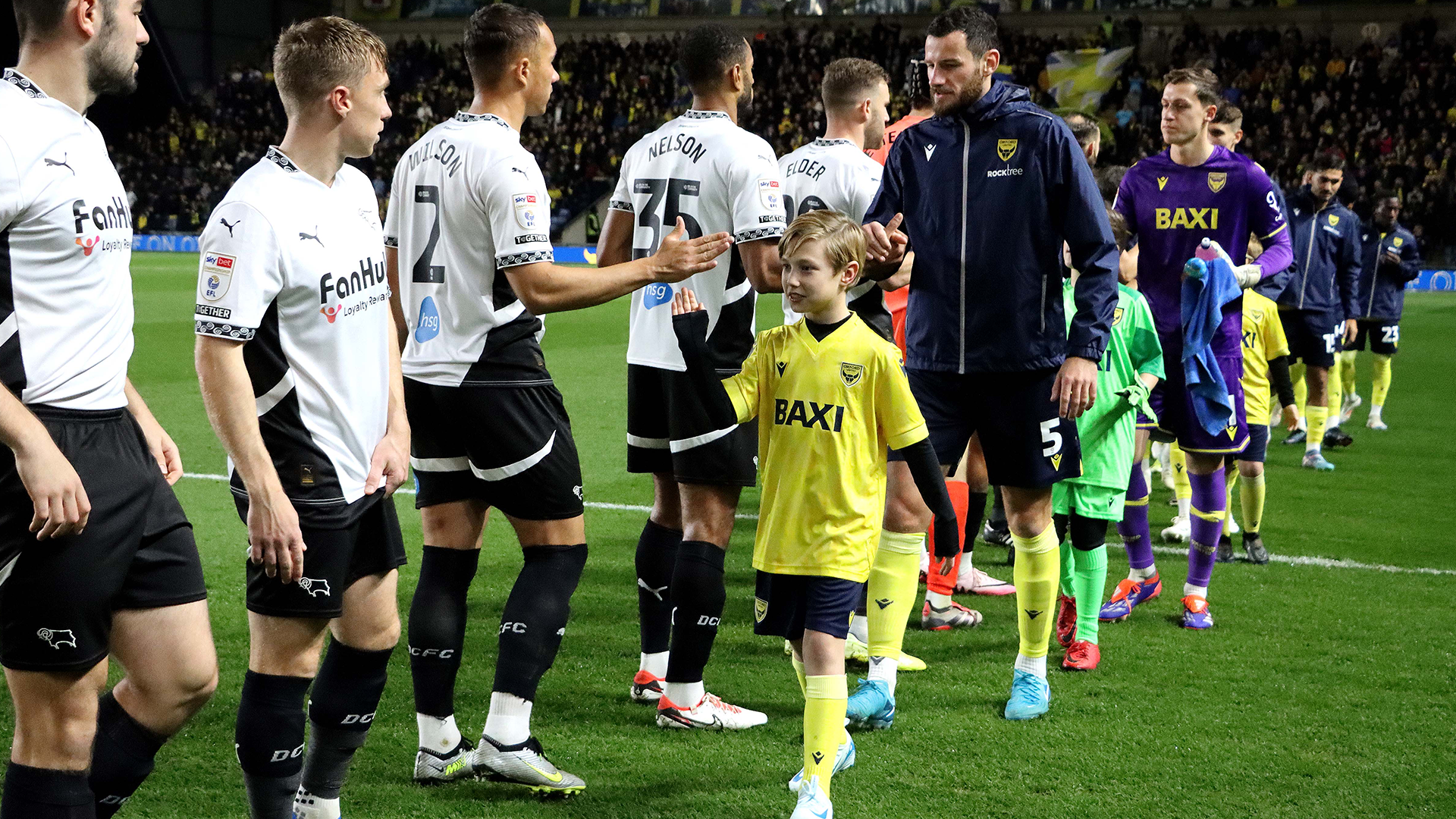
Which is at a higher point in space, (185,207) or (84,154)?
(84,154)

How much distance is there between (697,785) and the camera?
3686 mm

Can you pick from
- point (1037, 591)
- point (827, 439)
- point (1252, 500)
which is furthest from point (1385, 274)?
point (827, 439)

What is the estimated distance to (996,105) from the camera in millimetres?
4172

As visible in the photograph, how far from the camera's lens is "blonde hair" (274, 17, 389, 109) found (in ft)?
9.25

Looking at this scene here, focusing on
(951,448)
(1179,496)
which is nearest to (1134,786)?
(951,448)

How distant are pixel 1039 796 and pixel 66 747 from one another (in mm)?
2452

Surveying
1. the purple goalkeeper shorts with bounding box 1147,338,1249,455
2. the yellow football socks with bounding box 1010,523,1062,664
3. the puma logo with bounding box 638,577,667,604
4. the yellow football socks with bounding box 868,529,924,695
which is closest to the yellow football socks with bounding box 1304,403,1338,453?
the purple goalkeeper shorts with bounding box 1147,338,1249,455

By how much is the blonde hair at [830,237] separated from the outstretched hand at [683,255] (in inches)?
8.5

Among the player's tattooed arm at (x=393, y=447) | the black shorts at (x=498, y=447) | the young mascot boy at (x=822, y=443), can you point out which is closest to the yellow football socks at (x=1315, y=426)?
the young mascot boy at (x=822, y=443)

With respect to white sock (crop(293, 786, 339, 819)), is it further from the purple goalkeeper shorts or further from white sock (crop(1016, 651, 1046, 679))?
the purple goalkeeper shorts

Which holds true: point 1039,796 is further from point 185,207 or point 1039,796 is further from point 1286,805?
point 185,207

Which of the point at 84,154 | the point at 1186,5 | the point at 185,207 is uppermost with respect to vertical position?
the point at 1186,5

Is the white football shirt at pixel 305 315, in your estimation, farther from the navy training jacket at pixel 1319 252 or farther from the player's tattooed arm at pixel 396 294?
the navy training jacket at pixel 1319 252

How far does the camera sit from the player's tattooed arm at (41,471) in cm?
223
